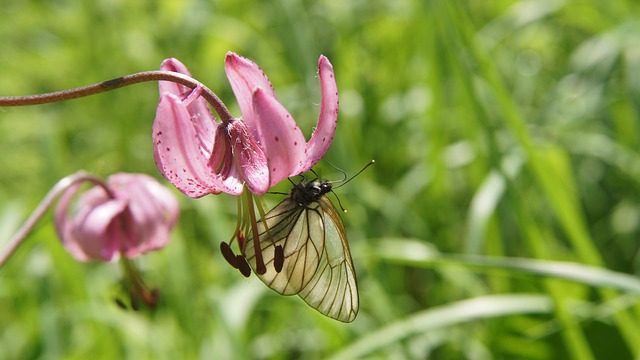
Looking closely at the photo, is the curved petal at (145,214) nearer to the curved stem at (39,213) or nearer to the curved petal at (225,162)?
the curved stem at (39,213)

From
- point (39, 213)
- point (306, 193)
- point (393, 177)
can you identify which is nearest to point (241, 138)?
point (306, 193)

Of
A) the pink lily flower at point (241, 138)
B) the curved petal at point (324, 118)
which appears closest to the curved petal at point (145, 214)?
the pink lily flower at point (241, 138)

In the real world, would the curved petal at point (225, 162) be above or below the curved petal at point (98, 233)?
above

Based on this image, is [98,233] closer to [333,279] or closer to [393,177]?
[333,279]

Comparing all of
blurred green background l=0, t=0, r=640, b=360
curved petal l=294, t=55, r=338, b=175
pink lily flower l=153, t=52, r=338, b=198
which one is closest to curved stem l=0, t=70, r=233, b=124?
pink lily flower l=153, t=52, r=338, b=198

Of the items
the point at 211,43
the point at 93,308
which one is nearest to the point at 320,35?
the point at 211,43
